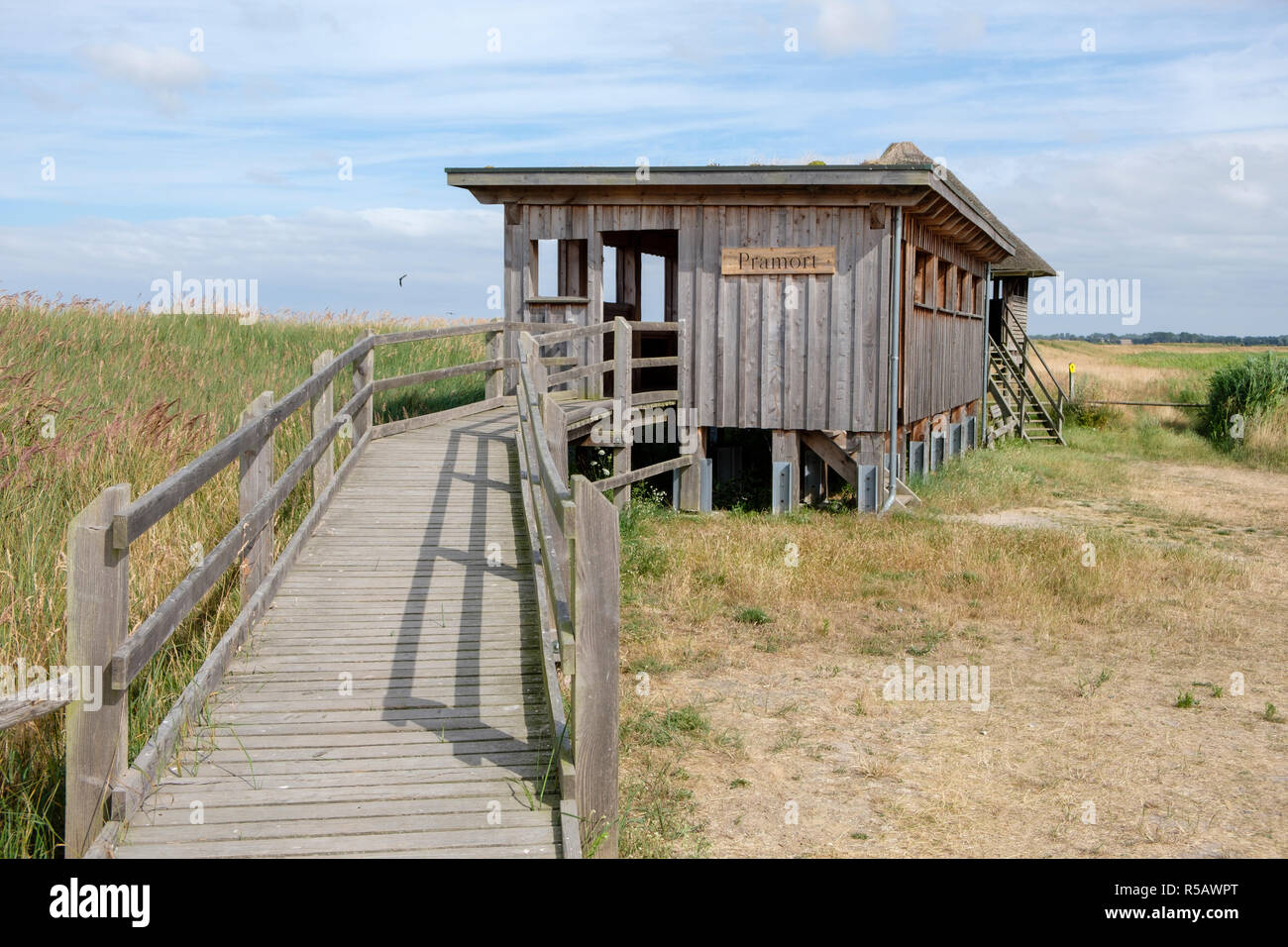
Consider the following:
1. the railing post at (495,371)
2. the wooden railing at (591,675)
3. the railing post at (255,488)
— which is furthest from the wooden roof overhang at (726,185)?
the wooden railing at (591,675)

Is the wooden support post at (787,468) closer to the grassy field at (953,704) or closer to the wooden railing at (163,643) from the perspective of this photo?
the grassy field at (953,704)

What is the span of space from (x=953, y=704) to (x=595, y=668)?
418 cm

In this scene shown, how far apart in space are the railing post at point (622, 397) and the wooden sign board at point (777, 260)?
5.89ft

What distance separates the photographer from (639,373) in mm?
19734

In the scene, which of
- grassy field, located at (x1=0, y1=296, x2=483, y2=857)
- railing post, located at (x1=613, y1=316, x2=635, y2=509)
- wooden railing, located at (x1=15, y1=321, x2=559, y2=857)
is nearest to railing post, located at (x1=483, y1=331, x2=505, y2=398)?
grassy field, located at (x1=0, y1=296, x2=483, y2=857)

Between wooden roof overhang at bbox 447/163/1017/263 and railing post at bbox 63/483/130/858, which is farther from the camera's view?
wooden roof overhang at bbox 447/163/1017/263

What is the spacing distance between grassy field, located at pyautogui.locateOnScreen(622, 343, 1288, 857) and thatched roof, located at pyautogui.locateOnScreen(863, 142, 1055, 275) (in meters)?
4.36

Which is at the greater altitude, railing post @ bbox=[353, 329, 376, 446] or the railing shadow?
railing post @ bbox=[353, 329, 376, 446]

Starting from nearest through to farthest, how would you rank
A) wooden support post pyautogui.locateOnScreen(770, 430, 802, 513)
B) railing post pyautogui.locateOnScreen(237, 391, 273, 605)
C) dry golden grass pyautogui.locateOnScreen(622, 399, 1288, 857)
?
dry golden grass pyautogui.locateOnScreen(622, 399, 1288, 857)
railing post pyautogui.locateOnScreen(237, 391, 273, 605)
wooden support post pyautogui.locateOnScreen(770, 430, 802, 513)

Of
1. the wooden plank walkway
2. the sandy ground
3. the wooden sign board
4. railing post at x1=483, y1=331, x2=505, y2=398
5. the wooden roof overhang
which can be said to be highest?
the wooden roof overhang

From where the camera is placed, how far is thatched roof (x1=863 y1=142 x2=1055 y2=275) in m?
15.3

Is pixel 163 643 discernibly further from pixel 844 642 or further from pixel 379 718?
pixel 844 642

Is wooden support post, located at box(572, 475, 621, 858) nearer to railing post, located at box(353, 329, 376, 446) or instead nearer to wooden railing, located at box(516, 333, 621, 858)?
wooden railing, located at box(516, 333, 621, 858)
